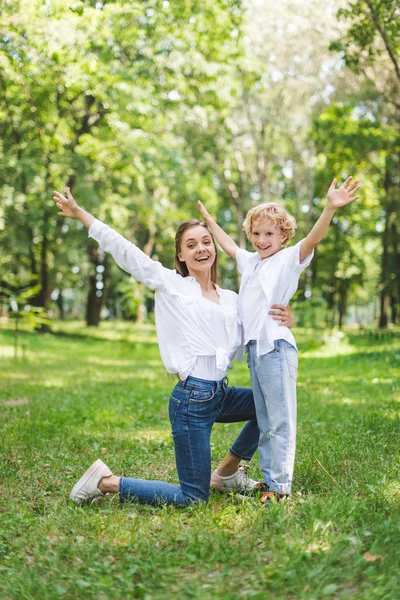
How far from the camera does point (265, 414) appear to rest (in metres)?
4.23

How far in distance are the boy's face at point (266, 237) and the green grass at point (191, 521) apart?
1.75 meters

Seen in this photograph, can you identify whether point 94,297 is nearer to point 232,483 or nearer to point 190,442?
point 232,483

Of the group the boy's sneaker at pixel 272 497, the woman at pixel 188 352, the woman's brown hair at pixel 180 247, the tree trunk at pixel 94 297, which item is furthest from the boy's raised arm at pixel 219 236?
the tree trunk at pixel 94 297

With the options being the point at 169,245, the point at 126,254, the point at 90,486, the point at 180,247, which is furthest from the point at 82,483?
the point at 169,245

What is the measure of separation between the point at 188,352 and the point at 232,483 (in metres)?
1.20

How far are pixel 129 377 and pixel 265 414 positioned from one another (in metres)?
8.22

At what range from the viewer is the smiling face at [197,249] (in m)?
4.36

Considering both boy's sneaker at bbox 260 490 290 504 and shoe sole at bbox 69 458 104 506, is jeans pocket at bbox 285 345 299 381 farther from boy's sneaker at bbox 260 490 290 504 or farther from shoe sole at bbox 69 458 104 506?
shoe sole at bbox 69 458 104 506

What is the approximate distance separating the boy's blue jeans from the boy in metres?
0.33

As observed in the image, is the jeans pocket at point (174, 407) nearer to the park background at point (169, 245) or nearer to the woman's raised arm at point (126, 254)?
the park background at point (169, 245)

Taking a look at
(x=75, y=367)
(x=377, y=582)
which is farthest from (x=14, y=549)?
(x=75, y=367)

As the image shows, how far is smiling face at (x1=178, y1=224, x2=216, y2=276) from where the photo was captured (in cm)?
436

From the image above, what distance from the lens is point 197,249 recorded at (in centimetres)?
435

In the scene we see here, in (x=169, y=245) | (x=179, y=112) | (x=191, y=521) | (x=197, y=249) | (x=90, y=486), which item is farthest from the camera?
(x=169, y=245)
